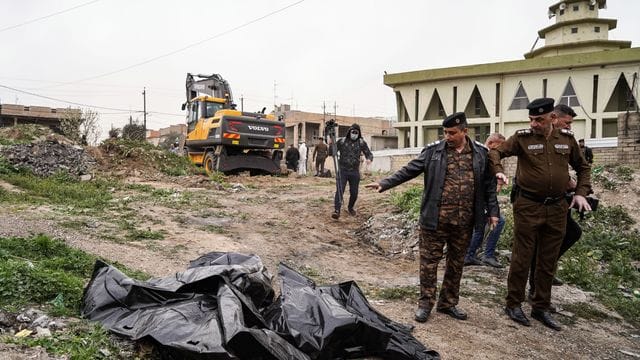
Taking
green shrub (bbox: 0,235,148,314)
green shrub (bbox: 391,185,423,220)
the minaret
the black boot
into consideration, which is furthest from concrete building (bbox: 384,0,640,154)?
green shrub (bbox: 0,235,148,314)

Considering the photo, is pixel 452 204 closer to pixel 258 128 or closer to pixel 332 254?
pixel 332 254

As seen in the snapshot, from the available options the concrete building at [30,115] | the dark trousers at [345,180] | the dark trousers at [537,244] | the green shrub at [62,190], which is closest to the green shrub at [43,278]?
the dark trousers at [537,244]

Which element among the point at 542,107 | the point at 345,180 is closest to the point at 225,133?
the point at 345,180

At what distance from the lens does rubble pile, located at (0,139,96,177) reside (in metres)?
11.5

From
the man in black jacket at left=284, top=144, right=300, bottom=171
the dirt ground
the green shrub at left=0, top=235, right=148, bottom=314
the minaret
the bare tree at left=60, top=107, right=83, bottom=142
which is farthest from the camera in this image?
the bare tree at left=60, top=107, right=83, bottom=142

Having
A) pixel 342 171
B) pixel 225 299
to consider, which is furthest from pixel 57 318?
pixel 342 171

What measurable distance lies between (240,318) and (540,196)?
275 cm

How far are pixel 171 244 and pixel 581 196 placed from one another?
4.52 metres

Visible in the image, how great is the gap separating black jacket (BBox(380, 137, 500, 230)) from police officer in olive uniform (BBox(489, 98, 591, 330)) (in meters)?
0.13

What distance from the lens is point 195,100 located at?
603 inches

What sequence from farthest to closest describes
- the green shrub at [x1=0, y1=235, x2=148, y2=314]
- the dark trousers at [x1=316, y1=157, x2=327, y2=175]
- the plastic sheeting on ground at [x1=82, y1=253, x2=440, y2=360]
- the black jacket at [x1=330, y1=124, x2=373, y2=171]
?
the dark trousers at [x1=316, y1=157, x2=327, y2=175] < the black jacket at [x1=330, y1=124, x2=373, y2=171] < the green shrub at [x1=0, y1=235, x2=148, y2=314] < the plastic sheeting on ground at [x1=82, y1=253, x2=440, y2=360]

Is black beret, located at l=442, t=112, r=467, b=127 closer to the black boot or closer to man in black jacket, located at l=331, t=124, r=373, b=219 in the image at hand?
the black boot

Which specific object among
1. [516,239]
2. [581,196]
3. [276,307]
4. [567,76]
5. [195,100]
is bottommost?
[276,307]

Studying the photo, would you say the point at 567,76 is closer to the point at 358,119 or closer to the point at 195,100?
the point at 195,100
